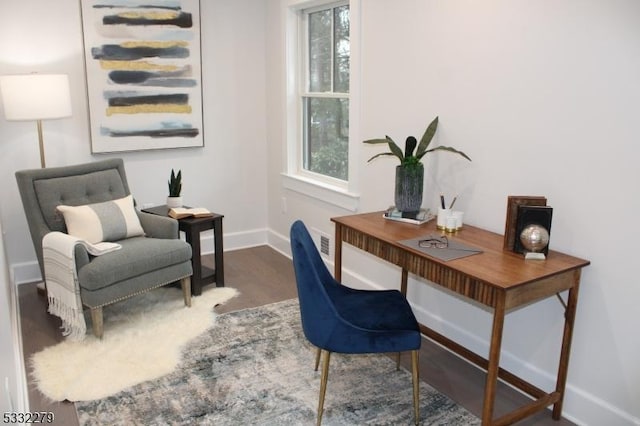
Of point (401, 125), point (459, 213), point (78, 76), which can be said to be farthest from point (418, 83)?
point (78, 76)

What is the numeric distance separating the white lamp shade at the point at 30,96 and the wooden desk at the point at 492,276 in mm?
1974

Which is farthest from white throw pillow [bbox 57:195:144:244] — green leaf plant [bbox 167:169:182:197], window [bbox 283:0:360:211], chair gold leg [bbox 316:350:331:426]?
chair gold leg [bbox 316:350:331:426]

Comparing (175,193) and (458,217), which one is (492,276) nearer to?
(458,217)

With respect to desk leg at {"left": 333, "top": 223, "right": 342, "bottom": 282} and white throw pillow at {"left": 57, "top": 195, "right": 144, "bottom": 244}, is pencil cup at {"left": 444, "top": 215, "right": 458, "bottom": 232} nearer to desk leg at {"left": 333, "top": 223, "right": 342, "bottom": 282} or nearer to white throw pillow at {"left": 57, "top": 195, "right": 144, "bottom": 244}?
desk leg at {"left": 333, "top": 223, "right": 342, "bottom": 282}

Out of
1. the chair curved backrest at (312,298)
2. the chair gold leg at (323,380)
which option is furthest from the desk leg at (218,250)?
the chair gold leg at (323,380)

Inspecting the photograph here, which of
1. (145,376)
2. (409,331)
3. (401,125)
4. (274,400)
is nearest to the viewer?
(409,331)

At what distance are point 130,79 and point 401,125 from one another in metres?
2.10

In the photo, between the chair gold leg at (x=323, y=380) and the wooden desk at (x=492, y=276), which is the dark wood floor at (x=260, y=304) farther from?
the chair gold leg at (x=323, y=380)

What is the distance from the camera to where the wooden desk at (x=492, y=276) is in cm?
196

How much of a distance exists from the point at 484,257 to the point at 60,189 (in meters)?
2.56

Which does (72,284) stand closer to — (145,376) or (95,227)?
(95,227)

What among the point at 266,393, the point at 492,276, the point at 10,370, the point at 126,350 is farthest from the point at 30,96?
the point at 492,276

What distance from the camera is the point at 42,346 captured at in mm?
2955

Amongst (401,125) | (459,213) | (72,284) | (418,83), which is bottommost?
(72,284)
